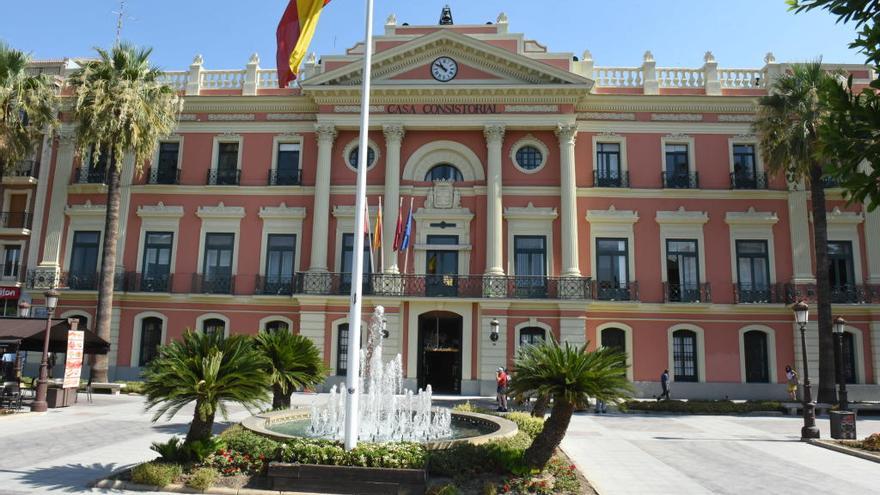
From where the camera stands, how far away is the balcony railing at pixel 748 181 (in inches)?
1146

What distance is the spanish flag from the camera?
1144 cm

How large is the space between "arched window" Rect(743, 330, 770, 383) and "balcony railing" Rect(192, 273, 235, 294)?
23.7 meters

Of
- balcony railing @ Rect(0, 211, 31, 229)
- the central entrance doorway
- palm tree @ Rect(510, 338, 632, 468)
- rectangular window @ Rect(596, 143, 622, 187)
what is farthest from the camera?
balcony railing @ Rect(0, 211, 31, 229)

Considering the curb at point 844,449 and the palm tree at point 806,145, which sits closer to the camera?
the curb at point 844,449

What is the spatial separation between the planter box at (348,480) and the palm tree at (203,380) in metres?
1.47

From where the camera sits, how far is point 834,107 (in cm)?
660

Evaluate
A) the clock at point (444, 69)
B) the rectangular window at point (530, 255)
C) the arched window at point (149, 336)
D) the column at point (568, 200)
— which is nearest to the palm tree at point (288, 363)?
the rectangular window at point (530, 255)

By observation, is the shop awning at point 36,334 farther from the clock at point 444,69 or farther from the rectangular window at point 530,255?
the clock at point 444,69

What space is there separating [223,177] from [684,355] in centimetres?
2334

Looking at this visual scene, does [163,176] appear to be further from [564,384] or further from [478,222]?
[564,384]

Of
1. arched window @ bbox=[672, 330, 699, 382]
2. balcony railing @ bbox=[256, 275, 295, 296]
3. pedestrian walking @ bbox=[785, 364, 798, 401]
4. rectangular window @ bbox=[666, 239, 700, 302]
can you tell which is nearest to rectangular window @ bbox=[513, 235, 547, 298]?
rectangular window @ bbox=[666, 239, 700, 302]

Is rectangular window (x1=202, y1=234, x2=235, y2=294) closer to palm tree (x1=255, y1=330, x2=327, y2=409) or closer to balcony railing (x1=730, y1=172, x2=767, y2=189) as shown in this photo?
palm tree (x1=255, y1=330, x2=327, y2=409)

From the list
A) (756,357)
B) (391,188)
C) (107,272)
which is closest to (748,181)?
(756,357)

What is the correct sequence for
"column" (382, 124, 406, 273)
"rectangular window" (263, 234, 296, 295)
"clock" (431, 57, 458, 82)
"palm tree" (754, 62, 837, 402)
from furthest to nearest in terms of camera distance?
"rectangular window" (263, 234, 296, 295) → "clock" (431, 57, 458, 82) → "column" (382, 124, 406, 273) → "palm tree" (754, 62, 837, 402)
